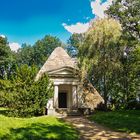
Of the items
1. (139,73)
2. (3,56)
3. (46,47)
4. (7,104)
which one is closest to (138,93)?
(139,73)

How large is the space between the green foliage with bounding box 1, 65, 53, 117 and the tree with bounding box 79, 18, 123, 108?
18.1 feet

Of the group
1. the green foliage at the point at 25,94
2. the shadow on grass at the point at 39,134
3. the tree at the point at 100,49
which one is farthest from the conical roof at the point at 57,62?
the shadow on grass at the point at 39,134

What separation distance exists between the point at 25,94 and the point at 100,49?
29.3ft

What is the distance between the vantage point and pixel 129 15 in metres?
37.7

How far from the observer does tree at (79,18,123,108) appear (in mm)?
30500

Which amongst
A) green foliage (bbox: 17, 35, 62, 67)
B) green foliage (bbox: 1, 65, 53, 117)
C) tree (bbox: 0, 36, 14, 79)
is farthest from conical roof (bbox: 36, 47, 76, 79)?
green foliage (bbox: 17, 35, 62, 67)

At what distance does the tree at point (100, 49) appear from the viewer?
100ft

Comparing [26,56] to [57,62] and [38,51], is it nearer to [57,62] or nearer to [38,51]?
[38,51]

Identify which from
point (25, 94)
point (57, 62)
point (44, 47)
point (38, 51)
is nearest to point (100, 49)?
point (57, 62)

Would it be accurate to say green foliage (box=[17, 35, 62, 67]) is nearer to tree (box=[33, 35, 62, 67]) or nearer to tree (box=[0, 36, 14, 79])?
tree (box=[33, 35, 62, 67])

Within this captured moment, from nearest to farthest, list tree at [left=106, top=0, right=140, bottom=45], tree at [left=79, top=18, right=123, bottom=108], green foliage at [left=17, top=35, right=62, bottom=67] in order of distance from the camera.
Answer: tree at [left=79, top=18, right=123, bottom=108], tree at [left=106, top=0, right=140, bottom=45], green foliage at [left=17, top=35, right=62, bottom=67]

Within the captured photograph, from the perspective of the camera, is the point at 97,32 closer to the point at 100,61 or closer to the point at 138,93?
the point at 100,61

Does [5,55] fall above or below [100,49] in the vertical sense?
above

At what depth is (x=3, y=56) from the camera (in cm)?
5397
